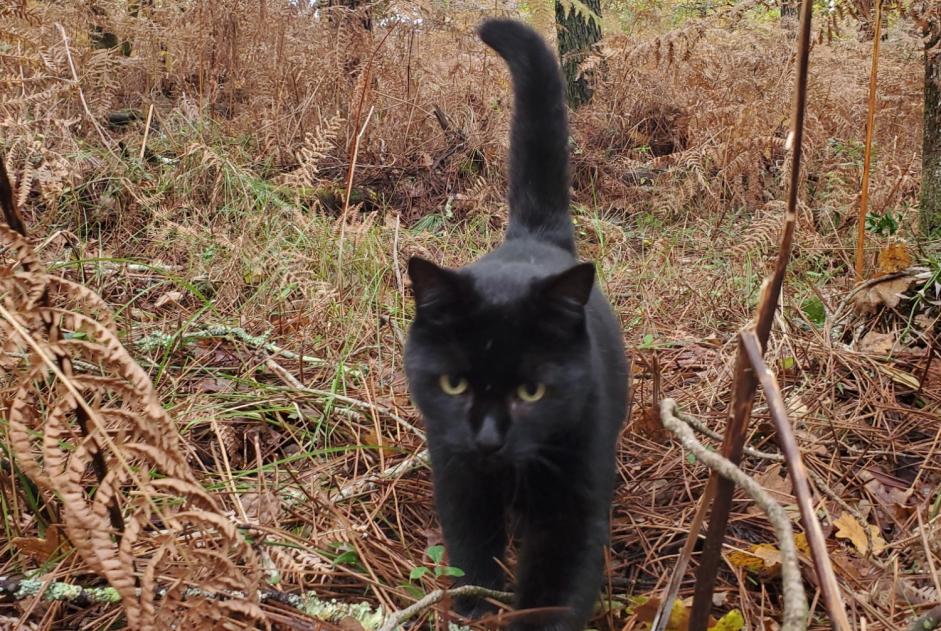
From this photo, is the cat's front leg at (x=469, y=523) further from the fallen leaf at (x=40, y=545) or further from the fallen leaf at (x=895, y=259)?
the fallen leaf at (x=895, y=259)

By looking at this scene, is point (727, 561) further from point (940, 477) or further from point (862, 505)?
point (940, 477)

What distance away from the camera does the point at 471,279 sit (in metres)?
1.81

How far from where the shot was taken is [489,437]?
1.65 meters

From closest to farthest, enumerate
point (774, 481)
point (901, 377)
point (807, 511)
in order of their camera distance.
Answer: point (807, 511), point (774, 481), point (901, 377)

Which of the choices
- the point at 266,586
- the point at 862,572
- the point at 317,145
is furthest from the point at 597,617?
the point at 317,145

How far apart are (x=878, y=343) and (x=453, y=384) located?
1829 millimetres

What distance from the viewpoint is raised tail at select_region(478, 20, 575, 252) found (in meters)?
2.53

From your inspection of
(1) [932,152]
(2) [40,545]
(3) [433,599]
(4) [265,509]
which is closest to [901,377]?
(1) [932,152]

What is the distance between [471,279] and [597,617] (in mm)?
887

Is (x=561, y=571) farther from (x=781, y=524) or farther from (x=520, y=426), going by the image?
(x=781, y=524)

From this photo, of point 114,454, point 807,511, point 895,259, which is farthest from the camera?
point 895,259

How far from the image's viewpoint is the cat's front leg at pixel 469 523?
179 cm

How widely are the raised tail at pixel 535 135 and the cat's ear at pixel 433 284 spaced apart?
0.85 m

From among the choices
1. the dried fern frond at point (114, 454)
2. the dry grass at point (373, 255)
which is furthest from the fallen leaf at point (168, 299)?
the dried fern frond at point (114, 454)
